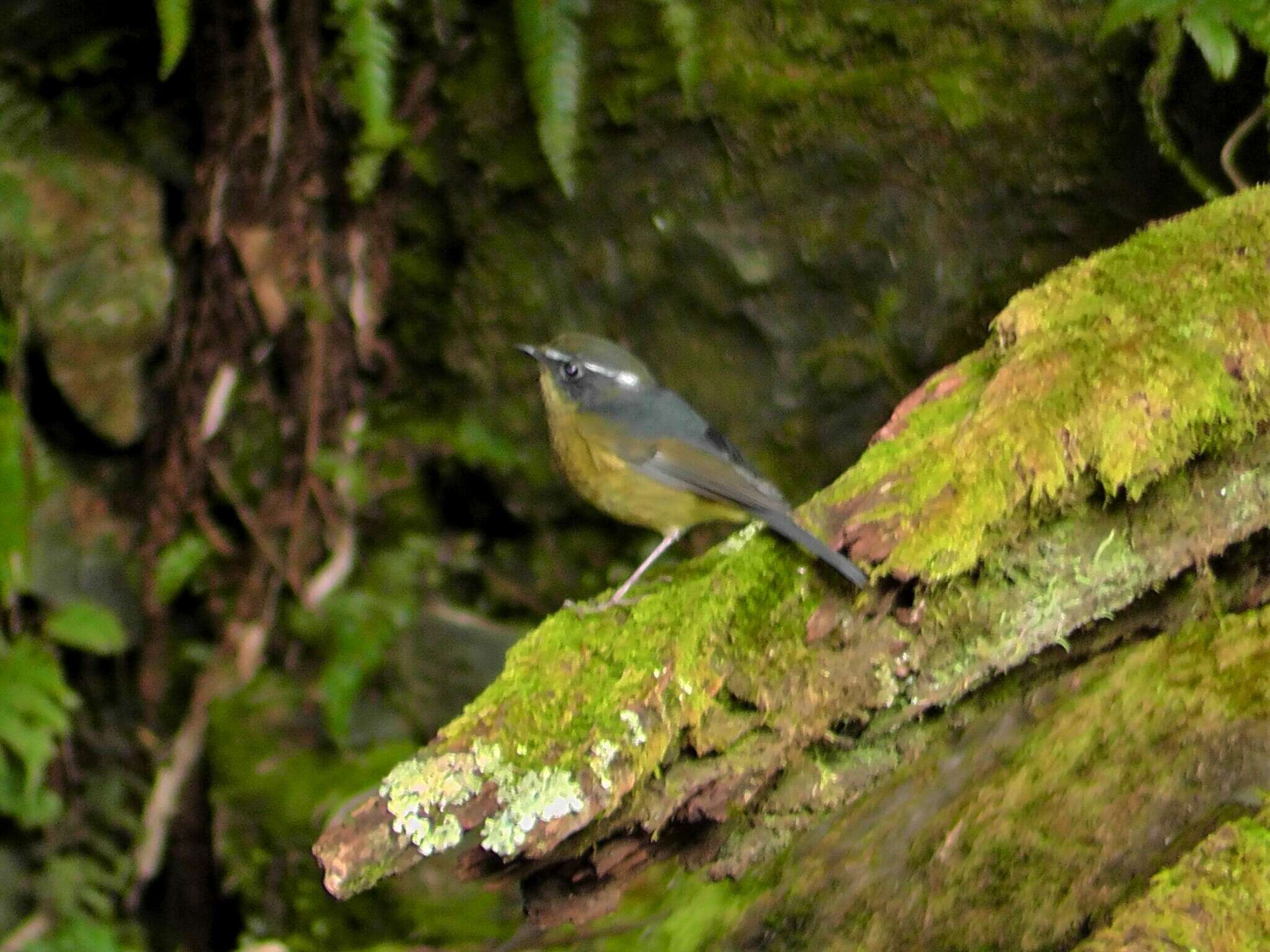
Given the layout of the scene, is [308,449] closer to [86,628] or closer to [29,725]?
[86,628]

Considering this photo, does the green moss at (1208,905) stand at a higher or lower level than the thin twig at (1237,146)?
lower

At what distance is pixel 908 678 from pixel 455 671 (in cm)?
274

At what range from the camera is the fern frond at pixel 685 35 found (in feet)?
10.8

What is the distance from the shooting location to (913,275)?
3.42 meters

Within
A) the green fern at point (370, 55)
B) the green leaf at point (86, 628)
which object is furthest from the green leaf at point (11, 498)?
the green fern at point (370, 55)

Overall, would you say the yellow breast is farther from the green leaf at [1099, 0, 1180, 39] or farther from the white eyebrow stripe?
the green leaf at [1099, 0, 1180, 39]

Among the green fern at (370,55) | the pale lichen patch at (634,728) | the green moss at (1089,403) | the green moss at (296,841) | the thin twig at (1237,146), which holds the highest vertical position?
the thin twig at (1237,146)

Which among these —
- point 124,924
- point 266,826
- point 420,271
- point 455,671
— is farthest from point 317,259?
point 124,924

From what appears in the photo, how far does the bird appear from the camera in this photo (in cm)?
245

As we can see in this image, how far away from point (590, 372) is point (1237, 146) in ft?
6.24

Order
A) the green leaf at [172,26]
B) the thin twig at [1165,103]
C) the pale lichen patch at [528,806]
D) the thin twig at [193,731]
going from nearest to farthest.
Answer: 1. the pale lichen patch at [528,806]
2. the thin twig at [1165,103]
3. the green leaf at [172,26]
4. the thin twig at [193,731]

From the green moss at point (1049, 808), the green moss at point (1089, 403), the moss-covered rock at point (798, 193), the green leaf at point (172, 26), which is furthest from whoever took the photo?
the green leaf at point (172, 26)

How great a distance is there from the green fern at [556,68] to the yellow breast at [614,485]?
113cm

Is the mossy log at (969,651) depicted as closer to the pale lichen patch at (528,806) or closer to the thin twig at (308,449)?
the pale lichen patch at (528,806)
